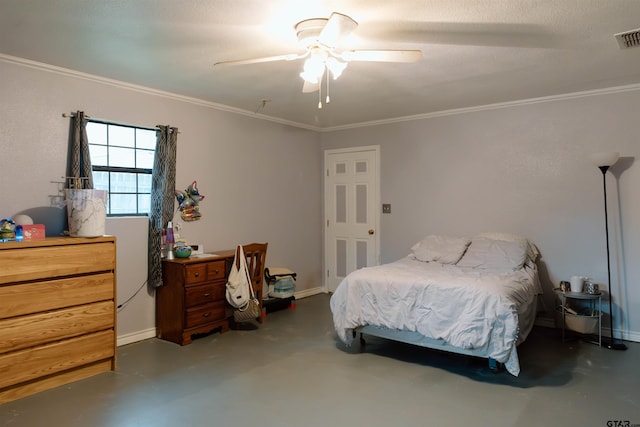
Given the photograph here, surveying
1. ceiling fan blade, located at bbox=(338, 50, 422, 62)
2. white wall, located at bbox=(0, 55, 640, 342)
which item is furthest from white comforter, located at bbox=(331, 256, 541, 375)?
ceiling fan blade, located at bbox=(338, 50, 422, 62)

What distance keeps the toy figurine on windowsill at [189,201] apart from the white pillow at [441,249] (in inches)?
94.7

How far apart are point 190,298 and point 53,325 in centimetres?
116

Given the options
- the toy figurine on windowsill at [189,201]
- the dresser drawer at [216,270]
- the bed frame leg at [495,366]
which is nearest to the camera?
the bed frame leg at [495,366]

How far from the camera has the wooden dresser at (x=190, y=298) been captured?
3.88 meters

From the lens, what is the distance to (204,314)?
4039 mm

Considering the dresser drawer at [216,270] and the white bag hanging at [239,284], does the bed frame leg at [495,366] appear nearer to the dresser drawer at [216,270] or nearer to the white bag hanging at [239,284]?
the white bag hanging at [239,284]

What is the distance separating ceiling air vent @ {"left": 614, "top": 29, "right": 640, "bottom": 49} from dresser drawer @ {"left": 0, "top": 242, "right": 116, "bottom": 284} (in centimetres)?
391

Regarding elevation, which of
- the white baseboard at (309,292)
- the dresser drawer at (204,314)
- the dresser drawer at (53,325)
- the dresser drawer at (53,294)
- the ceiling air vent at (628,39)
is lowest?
the white baseboard at (309,292)

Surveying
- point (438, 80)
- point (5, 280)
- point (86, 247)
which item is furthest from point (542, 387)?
point (5, 280)

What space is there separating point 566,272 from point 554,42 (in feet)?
8.05

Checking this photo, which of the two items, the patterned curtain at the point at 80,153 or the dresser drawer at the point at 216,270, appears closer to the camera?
the patterned curtain at the point at 80,153

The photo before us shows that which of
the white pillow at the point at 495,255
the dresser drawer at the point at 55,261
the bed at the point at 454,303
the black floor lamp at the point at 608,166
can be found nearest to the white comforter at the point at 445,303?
the bed at the point at 454,303

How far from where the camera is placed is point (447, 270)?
3906 millimetres

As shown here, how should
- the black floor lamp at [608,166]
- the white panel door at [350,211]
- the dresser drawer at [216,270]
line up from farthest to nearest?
the white panel door at [350,211] → the dresser drawer at [216,270] → the black floor lamp at [608,166]
